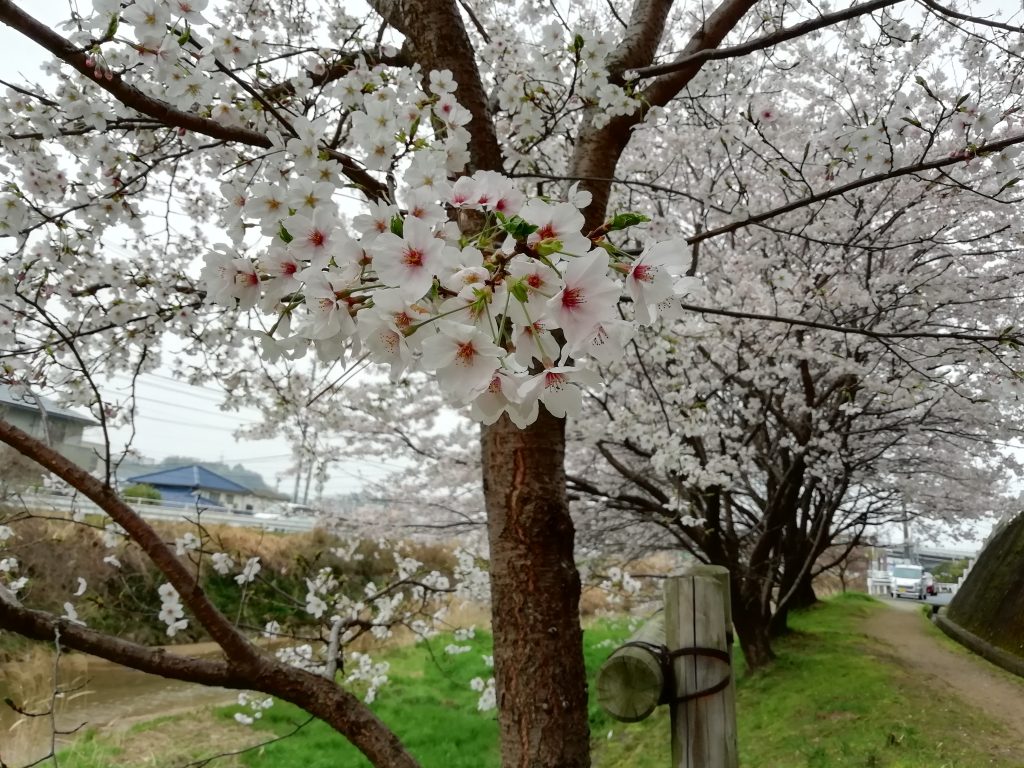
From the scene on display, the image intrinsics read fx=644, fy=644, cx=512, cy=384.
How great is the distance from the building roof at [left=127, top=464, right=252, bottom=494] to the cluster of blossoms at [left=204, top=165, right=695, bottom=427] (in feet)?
58.9

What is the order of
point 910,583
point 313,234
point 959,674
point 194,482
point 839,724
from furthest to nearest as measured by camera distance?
point 910,583
point 194,482
point 959,674
point 839,724
point 313,234

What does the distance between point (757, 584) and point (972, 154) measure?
506cm

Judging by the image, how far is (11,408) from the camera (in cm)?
220

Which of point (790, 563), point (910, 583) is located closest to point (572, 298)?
point (790, 563)

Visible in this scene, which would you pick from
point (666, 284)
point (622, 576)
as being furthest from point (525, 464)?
point (622, 576)

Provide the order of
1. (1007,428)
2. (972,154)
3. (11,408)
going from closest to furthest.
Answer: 1. (972,154)
2. (11,408)
3. (1007,428)

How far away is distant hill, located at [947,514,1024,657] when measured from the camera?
648 centimetres

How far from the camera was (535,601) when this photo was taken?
1.47m

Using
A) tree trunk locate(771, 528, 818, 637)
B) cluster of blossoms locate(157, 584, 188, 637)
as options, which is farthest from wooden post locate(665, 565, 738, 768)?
tree trunk locate(771, 528, 818, 637)

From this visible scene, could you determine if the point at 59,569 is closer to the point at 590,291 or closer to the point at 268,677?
the point at 268,677

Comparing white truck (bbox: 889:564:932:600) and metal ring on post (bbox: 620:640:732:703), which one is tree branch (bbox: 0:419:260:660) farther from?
white truck (bbox: 889:564:932:600)

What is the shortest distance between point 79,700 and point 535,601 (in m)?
7.91

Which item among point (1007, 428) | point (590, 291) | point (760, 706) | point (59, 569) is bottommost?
point (760, 706)

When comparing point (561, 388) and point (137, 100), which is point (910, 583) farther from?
point (137, 100)
